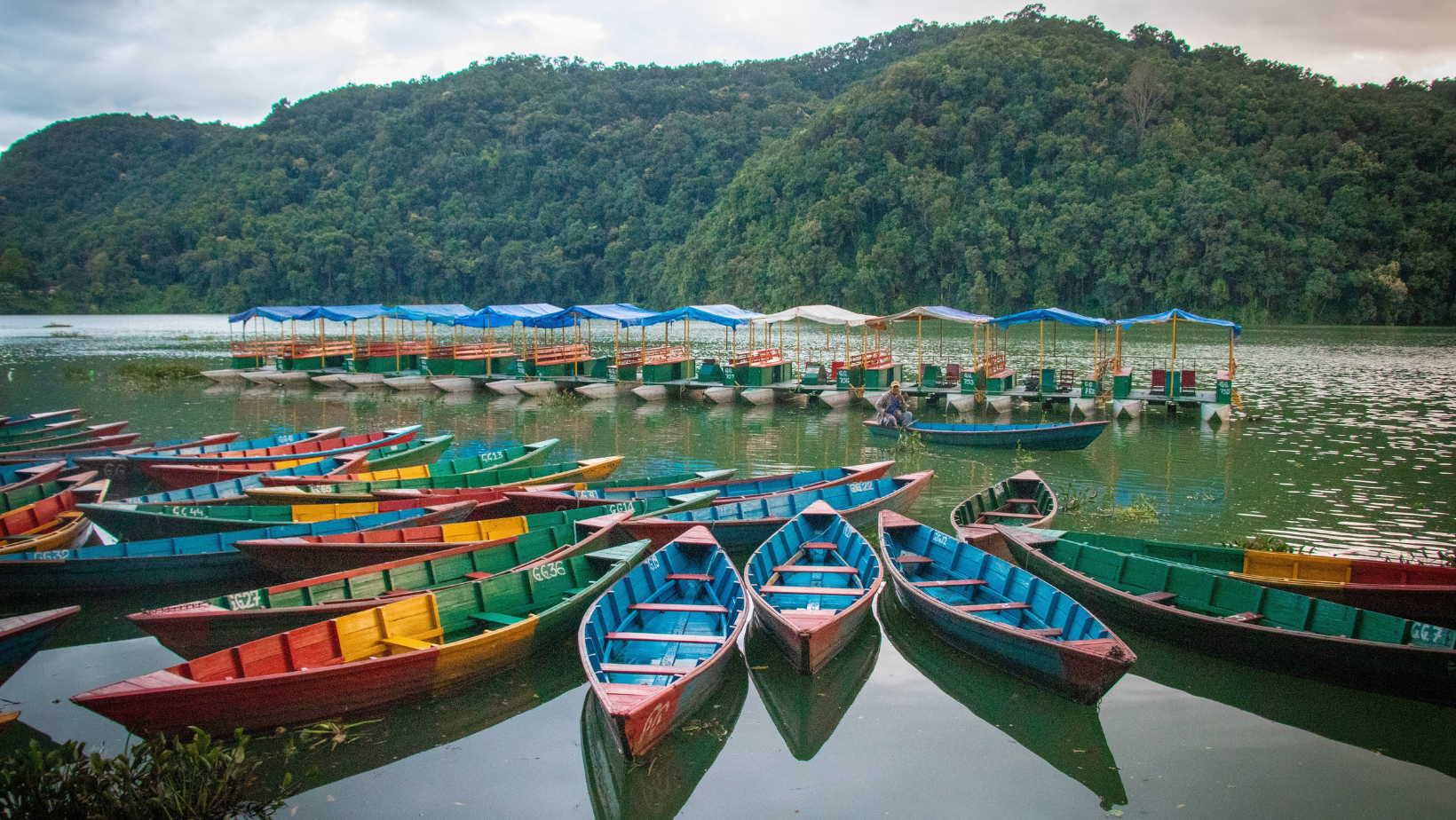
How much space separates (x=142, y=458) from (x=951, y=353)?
3773cm

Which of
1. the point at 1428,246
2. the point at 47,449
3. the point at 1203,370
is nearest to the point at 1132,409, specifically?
the point at 1203,370

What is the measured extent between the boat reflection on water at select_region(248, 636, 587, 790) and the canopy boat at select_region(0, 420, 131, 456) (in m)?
13.4

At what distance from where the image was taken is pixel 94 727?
738cm

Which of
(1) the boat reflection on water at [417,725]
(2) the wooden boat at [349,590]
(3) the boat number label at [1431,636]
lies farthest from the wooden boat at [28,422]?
(3) the boat number label at [1431,636]

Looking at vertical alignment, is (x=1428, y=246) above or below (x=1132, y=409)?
above

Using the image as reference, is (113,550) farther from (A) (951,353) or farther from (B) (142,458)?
(A) (951,353)

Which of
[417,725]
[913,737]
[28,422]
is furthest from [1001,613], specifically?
[28,422]

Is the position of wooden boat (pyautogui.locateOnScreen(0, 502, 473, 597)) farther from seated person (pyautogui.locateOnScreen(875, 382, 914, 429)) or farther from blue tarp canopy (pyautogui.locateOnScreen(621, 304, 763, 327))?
blue tarp canopy (pyautogui.locateOnScreen(621, 304, 763, 327))

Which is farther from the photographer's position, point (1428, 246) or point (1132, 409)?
point (1428, 246)

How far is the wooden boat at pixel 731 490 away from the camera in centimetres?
1194

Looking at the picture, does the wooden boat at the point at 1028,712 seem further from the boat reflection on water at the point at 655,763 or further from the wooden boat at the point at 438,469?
the wooden boat at the point at 438,469

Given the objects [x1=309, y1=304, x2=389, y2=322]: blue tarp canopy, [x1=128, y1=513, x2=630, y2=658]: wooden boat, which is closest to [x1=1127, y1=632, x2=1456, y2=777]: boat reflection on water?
[x1=128, y1=513, x2=630, y2=658]: wooden boat

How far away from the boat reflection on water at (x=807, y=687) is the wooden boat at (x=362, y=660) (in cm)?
175

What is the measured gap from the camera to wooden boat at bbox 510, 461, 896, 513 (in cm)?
1194
